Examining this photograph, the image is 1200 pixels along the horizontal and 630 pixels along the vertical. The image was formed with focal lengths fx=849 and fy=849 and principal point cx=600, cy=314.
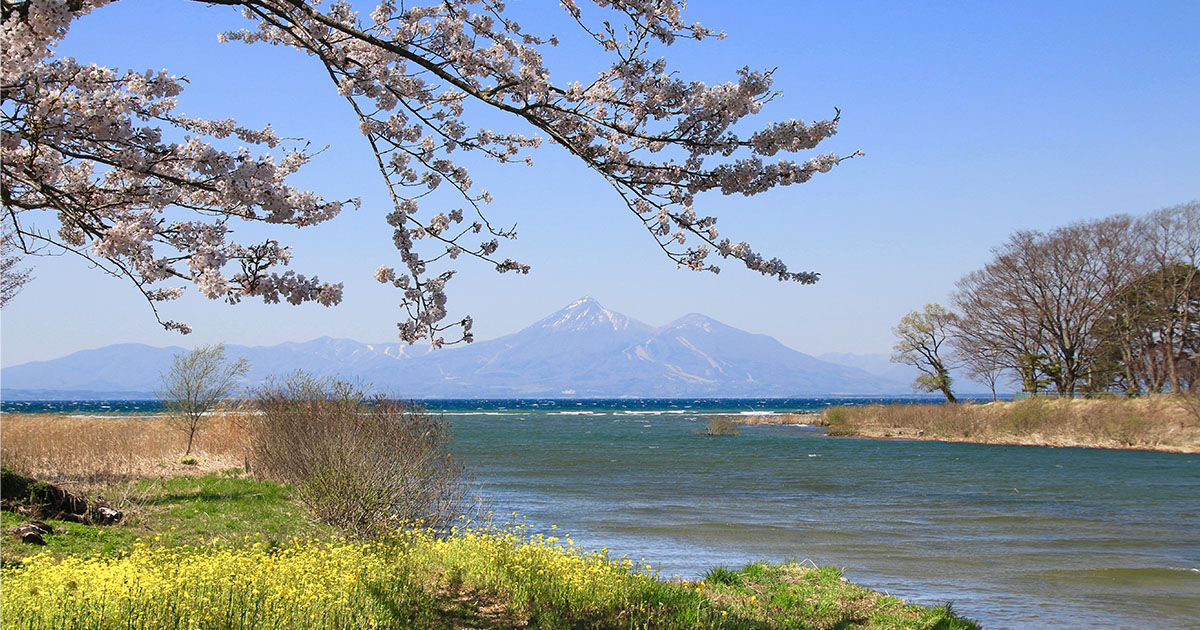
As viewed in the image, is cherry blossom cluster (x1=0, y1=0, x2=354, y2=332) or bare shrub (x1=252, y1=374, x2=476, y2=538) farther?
bare shrub (x1=252, y1=374, x2=476, y2=538)

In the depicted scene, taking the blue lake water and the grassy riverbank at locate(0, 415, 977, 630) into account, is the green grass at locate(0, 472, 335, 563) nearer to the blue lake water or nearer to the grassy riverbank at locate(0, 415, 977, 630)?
the grassy riverbank at locate(0, 415, 977, 630)

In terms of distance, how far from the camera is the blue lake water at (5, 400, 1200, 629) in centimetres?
1058

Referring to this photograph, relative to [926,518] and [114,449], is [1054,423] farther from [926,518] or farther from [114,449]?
[114,449]

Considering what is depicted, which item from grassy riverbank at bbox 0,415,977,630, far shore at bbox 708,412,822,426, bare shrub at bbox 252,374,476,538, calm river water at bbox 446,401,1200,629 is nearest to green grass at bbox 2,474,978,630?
grassy riverbank at bbox 0,415,977,630

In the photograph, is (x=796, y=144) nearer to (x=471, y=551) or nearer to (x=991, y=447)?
(x=471, y=551)

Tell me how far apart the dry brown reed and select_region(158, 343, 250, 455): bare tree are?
0.37 m

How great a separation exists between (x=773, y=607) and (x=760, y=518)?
871 cm

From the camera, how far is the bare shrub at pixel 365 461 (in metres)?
11.6

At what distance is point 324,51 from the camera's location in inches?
204

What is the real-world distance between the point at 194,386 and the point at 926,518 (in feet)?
57.7

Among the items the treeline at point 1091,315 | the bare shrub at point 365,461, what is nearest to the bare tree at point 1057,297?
the treeline at point 1091,315

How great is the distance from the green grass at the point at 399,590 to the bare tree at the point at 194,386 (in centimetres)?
1109

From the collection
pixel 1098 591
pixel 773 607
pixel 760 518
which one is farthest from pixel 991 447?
pixel 773 607

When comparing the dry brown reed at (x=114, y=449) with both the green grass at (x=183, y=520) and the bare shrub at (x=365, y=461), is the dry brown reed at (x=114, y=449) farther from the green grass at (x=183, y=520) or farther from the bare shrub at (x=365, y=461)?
the bare shrub at (x=365, y=461)
